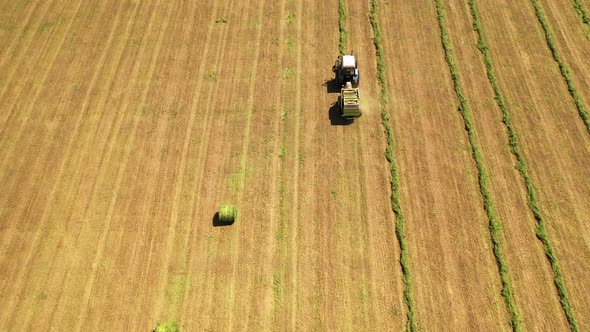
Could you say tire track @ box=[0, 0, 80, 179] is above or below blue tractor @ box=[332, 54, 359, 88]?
below

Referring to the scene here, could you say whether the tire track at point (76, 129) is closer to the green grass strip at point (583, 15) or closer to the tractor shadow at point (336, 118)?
the tractor shadow at point (336, 118)

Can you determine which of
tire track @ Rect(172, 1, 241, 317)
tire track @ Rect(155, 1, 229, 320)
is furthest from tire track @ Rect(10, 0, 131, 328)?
tire track @ Rect(172, 1, 241, 317)

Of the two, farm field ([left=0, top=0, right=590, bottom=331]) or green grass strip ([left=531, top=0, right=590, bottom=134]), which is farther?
green grass strip ([left=531, top=0, right=590, bottom=134])

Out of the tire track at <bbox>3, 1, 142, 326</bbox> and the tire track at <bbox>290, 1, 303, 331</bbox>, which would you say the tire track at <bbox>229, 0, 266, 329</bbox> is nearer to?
the tire track at <bbox>290, 1, 303, 331</bbox>

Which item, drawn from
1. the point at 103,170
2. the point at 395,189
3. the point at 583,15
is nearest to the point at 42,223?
the point at 103,170

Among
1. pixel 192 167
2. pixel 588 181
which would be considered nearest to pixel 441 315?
pixel 588 181

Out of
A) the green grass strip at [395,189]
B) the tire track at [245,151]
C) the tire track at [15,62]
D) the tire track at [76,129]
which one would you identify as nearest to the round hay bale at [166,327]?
the tire track at [245,151]

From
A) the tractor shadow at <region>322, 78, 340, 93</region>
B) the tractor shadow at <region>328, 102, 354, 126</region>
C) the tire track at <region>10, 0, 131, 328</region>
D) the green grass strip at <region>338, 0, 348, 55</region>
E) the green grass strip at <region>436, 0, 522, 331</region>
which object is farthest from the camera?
the green grass strip at <region>338, 0, 348, 55</region>
